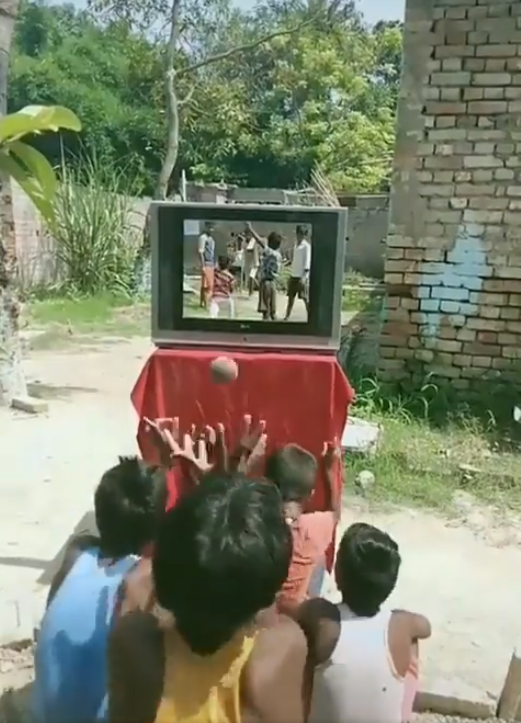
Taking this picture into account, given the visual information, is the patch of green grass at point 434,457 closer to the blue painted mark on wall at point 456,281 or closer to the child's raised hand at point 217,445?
the blue painted mark on wall at point 456,281

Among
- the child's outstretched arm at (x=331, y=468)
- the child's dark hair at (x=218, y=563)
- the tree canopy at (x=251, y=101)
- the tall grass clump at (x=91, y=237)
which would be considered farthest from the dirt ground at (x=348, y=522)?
the tree canopy at (x=251, y=101)

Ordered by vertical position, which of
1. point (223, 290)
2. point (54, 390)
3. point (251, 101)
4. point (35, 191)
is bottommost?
point (54, 390)

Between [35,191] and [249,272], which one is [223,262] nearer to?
[249,272]

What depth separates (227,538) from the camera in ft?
5.28

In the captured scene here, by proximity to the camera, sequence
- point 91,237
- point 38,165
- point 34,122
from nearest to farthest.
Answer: point 34,122 < point 38,165 < point 91,237

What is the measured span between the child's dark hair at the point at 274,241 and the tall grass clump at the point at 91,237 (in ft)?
36.0

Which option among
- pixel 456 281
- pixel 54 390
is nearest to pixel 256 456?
pixel 456 281

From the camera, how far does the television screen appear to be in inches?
125

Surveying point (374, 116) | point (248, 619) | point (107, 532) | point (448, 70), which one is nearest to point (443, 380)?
point (448, 70)

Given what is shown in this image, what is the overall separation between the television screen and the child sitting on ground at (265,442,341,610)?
0.45 m

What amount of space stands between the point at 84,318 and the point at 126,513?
31.8 ft

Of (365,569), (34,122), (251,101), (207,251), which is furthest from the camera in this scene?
(251,101)

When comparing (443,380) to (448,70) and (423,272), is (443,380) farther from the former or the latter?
(448,70)

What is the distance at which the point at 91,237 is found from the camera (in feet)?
46.0
